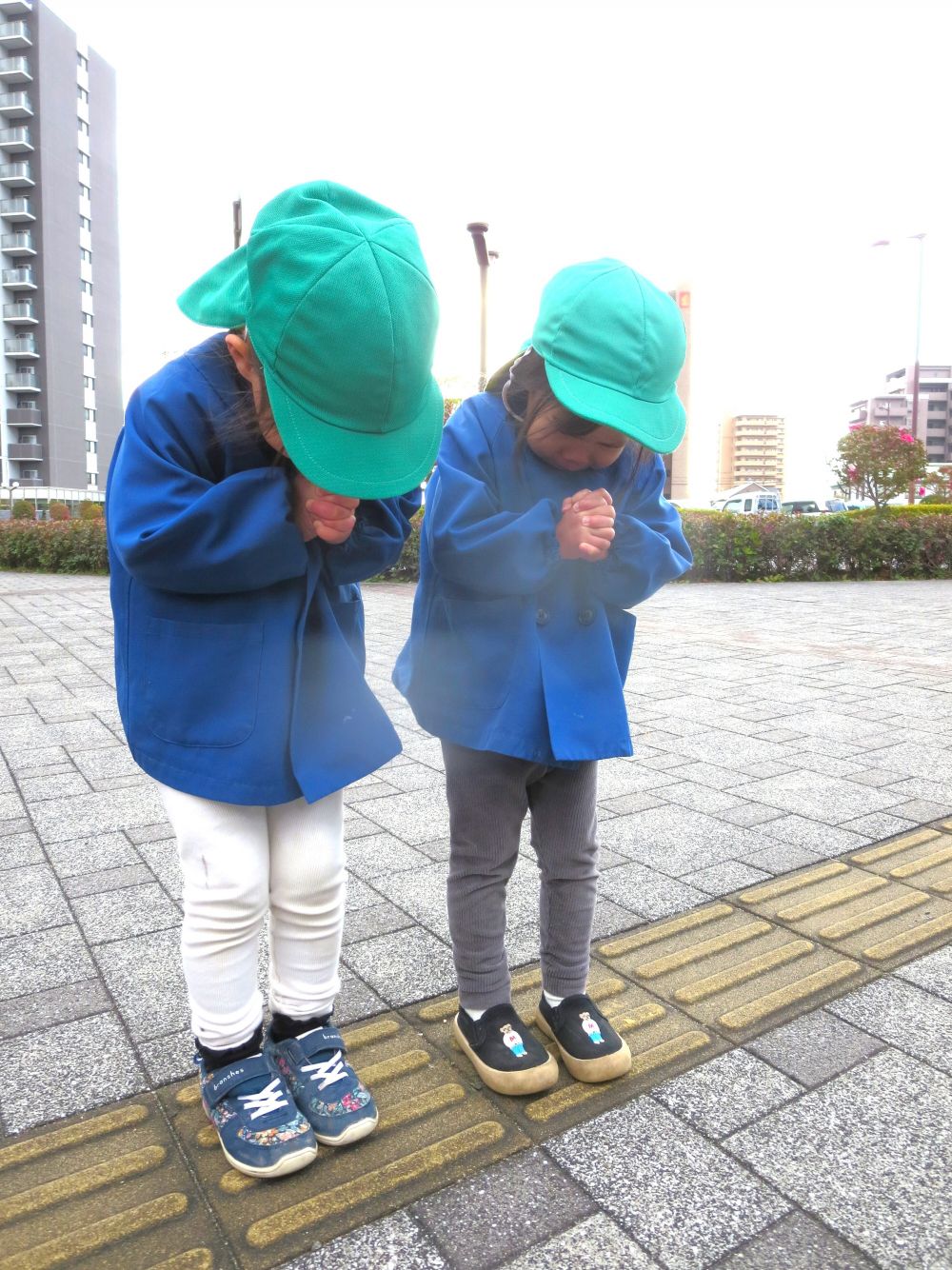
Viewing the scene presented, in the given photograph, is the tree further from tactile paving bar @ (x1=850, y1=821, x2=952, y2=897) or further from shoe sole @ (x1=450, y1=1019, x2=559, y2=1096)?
shoe sole @ (x1=450, y1=1019, x2=559, y2=1096)

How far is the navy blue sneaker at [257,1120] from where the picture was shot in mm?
1557

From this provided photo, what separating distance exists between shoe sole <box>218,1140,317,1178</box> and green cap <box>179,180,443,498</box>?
1.05 m

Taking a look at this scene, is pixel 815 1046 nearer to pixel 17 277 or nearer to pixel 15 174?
pixel 17 277

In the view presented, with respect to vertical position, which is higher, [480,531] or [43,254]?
[43,254]

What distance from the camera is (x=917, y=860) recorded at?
2910mm

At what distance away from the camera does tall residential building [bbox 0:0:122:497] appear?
156 feet

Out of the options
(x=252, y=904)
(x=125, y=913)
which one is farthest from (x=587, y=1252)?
(x=125, y=913)

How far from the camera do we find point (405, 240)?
141cm

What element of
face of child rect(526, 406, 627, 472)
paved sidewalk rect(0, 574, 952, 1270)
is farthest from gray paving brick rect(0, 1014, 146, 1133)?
face of child rect(526, 406, 627, 472)

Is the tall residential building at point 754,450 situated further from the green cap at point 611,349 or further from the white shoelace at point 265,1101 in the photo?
the white shoelace at point 265,1101

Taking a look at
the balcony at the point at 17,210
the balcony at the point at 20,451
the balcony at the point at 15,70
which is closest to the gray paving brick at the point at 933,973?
the balcony at the point at 20,451

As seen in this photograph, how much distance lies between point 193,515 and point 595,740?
0.80 metres

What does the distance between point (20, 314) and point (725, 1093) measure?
54.1 meters

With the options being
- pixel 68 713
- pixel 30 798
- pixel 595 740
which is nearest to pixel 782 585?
pixel 68 713
